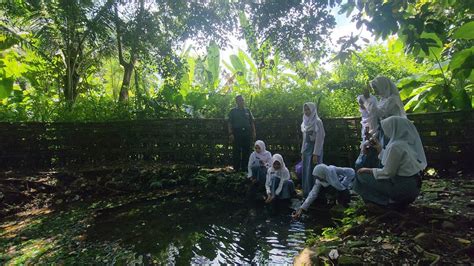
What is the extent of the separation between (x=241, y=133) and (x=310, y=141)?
2.40m

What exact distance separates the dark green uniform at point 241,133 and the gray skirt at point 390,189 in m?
3.90

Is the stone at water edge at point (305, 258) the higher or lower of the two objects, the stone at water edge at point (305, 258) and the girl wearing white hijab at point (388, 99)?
the lower

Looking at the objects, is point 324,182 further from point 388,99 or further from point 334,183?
point 388,99

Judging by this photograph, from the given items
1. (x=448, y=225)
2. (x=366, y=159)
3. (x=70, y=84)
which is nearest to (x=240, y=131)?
(x=366, y=159)

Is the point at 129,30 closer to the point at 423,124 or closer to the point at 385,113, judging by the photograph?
the point at 385,113

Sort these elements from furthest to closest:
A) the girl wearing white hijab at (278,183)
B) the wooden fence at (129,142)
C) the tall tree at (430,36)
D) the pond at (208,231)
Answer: the wooden fence at (129,142) → the girl wearing white hijab at (278,183) → the pond at (208,231) → the tall tree at (430,36)

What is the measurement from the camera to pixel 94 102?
1002cm

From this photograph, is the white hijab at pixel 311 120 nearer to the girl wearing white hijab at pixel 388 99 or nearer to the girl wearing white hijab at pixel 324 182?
the girl wearing white hijab at pixel 324 182

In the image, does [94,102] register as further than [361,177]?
Yes

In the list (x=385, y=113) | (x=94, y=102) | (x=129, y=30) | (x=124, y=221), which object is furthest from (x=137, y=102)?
(x=385, y=113)

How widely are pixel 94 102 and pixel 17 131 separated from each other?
214cm

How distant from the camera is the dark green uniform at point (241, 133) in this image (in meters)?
7.82

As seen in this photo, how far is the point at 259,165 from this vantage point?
21.7 feet

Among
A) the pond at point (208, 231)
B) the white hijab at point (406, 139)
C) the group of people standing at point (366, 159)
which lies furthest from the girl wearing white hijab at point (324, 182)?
the white hijab at point (406, 139)
